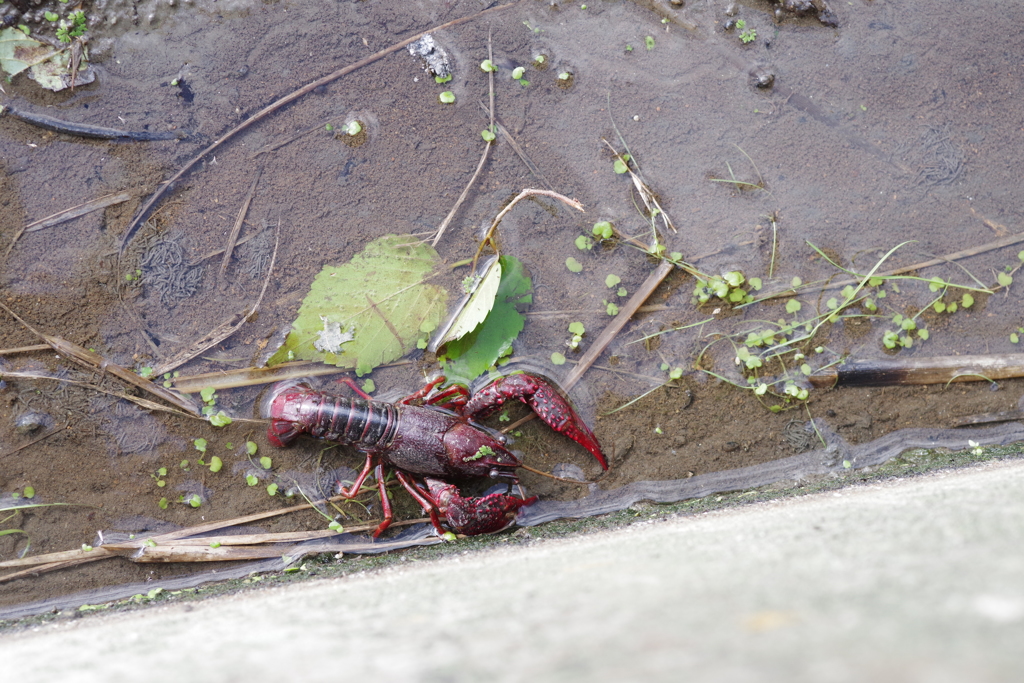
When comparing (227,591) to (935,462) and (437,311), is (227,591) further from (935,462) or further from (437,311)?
(935,462)

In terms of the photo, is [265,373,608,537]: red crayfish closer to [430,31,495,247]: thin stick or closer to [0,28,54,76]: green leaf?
[430,31,495,247]: thin stick

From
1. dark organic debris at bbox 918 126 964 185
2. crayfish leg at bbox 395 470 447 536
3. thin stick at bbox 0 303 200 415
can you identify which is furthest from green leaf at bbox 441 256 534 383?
dark organic debris at bbox 918 126 964 185

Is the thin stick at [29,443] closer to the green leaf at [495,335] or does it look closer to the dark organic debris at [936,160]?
the green leaf at [495,335]

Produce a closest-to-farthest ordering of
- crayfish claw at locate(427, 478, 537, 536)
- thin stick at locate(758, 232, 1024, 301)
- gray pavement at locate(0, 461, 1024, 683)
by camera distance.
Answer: gray pavement at locate(0, 461, 1024, 683) < crayfish claw at locate(427, 478, 537, 536) < thin stick at locate(758, 232, 1024, 301)

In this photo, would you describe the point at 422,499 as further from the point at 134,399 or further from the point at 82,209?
the point at 82,209

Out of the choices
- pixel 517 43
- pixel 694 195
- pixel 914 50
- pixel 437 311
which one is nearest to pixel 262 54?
pixel 517 43
